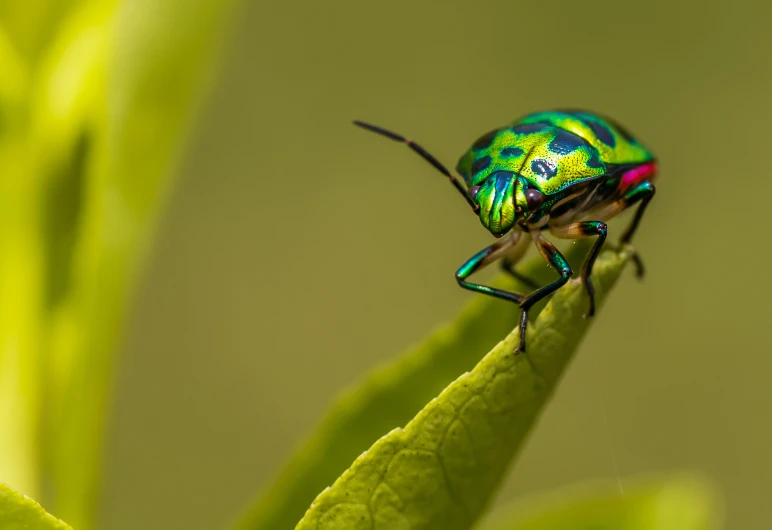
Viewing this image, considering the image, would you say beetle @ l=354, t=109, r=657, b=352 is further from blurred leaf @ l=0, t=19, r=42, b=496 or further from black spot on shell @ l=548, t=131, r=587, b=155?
blurred leaf @ l=0, t=19, r=42, b=496

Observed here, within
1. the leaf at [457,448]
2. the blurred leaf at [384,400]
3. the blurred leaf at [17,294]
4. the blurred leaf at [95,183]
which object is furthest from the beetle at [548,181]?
the blurred leaf at [17,294]

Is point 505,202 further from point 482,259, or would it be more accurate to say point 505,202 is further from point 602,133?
point 602,133

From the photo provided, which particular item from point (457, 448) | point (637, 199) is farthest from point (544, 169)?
point (457, 448)

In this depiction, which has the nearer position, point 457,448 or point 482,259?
point 457,448

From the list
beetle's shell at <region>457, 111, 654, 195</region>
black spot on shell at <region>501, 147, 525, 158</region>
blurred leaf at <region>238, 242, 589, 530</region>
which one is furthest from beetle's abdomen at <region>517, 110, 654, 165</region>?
blurred leaf at <region>238, 242, 589, 530</region>

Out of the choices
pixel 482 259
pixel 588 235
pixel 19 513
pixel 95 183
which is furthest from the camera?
pixel 482 259

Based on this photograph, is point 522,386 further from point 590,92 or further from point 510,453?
point 590,92

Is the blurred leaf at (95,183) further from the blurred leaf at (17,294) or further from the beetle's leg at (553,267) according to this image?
the beetle's leg at (553,267)
